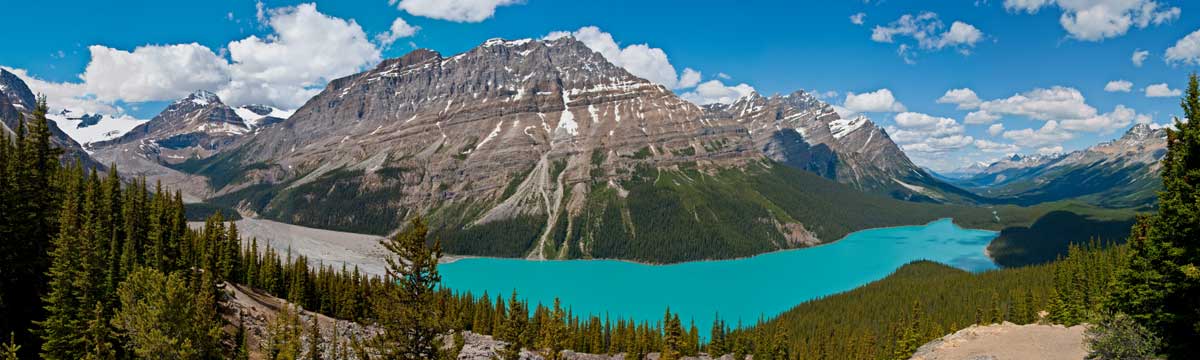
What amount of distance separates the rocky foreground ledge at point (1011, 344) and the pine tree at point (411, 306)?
118ft

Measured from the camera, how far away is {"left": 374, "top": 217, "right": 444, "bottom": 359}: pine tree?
66.4ft

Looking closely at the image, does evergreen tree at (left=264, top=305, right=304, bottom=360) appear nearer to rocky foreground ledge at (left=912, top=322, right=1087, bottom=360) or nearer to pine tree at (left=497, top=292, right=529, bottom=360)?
pine tree at (left=497, top=292, right=529, bottom=360)

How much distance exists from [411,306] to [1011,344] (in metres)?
41.6

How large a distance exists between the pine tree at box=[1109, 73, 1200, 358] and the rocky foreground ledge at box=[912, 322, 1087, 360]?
930 cm

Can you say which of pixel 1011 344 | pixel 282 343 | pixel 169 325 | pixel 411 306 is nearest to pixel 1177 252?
pixel 1011 344

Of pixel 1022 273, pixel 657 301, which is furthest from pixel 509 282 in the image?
pixel 1022 273

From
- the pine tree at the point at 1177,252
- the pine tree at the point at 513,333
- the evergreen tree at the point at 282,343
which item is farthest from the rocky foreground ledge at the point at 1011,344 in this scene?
the evergreen tree at the point at 282,343

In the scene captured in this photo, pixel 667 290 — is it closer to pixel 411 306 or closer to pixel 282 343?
pixel 282 343

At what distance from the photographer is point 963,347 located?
44.7m

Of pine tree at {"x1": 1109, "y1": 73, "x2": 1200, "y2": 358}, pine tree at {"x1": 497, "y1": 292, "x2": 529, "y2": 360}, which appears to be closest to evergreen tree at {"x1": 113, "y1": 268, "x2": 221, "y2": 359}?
pine tree at {"x1": 497, "y1": 292, "x2": 529, "y2": 360}

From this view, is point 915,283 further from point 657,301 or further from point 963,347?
point 963,347

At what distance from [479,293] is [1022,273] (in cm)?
12311

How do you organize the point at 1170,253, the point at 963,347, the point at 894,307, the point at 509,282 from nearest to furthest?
the point at 1170,253
the point at 963,347
the point at 894,307
the point at 509,282

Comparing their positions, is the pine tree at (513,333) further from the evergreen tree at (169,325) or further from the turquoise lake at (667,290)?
the turquoise lake at (667,290)
